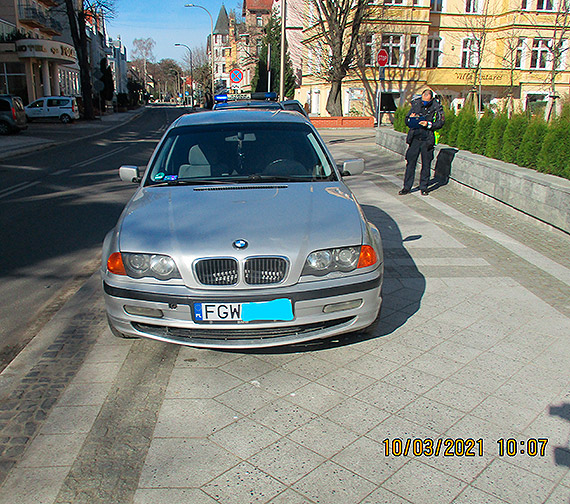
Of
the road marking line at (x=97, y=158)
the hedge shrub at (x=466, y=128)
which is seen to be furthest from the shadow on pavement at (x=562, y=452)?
the road marking line at (x=97, y=158)

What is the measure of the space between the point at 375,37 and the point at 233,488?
41908 millimetres

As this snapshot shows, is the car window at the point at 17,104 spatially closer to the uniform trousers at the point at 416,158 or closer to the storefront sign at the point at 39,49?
the storefront sign at the point at 39,49

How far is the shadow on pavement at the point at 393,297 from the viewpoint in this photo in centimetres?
401

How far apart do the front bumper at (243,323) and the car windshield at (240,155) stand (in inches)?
52.8

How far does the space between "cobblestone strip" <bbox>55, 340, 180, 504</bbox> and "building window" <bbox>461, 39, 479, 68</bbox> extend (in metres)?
45.0

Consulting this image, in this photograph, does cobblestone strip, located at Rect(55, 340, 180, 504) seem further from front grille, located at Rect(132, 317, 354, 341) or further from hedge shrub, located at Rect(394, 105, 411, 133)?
hedge shrub, located at Rect(394, 105, 411, 133)

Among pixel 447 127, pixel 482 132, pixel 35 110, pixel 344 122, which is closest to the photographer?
pixel 482 132

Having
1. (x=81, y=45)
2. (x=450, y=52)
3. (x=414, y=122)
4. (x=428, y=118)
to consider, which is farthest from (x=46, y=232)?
(x=450, y=52)

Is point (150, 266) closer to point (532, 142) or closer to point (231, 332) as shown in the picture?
point (231, 332)

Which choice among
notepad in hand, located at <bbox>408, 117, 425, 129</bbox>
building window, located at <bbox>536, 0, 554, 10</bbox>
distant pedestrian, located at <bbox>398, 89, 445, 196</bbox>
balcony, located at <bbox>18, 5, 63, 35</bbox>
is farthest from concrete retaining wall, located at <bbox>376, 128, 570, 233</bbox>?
balcony, located at <bbox>18, 5, 63, 35</bbox>

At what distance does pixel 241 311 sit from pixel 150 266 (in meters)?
0.68

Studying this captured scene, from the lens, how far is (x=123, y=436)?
3.10 meters

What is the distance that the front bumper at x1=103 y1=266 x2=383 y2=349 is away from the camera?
3.51 meters

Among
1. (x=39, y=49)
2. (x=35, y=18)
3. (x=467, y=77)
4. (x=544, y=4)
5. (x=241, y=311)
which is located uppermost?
(x=544, y=4)
